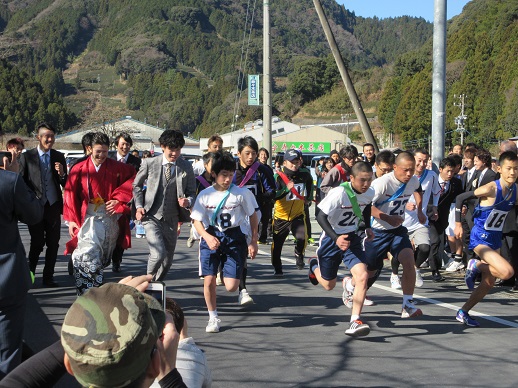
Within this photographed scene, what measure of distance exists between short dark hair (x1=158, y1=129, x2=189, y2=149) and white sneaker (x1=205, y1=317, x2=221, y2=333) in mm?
1911

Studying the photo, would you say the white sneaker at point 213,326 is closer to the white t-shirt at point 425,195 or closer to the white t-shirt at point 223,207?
the white t-shirt at point 223,207

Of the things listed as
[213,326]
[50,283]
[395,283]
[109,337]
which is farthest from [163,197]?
[109,337]

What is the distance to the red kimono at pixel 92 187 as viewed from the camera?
730cm

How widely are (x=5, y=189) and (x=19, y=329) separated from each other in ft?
2.73

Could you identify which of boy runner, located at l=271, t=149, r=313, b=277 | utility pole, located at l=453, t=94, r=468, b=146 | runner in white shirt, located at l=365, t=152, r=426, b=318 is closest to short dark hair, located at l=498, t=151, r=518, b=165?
runner in white shirt, located at l=365, t=152, r=426, b=318

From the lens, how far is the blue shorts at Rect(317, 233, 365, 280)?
24.5 feet

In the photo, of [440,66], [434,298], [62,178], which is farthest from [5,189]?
[440,66]

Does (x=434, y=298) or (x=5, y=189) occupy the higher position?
(x=5, y=189)

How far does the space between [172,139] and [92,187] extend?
1086 millimetres

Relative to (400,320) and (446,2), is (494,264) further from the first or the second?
(446,2)

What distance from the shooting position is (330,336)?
7.14 meters

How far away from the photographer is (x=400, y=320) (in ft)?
25.8

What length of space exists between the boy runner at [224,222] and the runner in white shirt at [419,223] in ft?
9.49

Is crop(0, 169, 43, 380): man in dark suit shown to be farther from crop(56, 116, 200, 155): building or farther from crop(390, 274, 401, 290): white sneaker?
crop(56, 116, 200, 155): building
